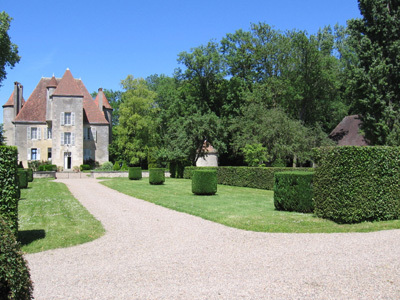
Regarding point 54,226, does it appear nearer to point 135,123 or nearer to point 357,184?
point 357,184

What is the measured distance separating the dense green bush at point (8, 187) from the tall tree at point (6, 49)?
21809mm

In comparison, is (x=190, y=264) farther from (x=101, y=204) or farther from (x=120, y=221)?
(x=101, y=204)

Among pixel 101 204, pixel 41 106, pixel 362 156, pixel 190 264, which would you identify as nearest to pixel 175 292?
pixel 190 264

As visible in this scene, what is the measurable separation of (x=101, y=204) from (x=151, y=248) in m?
7.77

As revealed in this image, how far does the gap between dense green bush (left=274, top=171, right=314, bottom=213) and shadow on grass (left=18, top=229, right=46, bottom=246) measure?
7474 mm

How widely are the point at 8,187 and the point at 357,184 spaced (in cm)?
844

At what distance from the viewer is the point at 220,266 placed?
18.7ft

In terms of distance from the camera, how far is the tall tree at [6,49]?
1004 inches

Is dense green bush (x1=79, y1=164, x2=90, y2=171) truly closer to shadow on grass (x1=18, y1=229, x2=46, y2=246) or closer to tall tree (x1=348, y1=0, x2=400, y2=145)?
tall tree (x1=348, y1=0, x2=400, y2=145)

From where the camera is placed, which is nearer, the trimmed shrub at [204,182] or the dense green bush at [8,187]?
the dense green bush at [8,187]

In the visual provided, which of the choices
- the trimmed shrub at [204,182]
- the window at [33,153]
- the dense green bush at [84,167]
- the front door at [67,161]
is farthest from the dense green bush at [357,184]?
the window at [33,153]

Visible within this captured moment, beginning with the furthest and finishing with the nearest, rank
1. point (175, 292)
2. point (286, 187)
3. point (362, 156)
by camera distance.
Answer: point (286, 187)
point (362, 156)
point (175, 292)

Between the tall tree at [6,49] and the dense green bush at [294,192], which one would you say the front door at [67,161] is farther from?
the dense green bush at [294,192]

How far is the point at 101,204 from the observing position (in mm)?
14148
